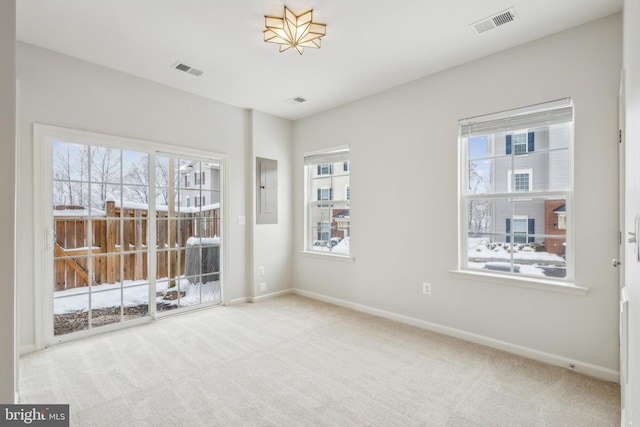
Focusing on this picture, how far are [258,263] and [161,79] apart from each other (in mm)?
2650

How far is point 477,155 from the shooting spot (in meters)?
3.17

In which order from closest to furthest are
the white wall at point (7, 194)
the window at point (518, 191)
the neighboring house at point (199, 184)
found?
the white wall at point (7, 194), the window at point (518, 191), the neighboring house at point (199, 184)

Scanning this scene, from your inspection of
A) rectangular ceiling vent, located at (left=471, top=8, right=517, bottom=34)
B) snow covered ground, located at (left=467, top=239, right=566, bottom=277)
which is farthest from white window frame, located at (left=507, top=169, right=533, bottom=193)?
rectangular ceiling vent, located at (left=471, top=8, right=517, bottom=34)

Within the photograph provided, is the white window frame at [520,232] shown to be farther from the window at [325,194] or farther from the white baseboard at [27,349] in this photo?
the white baseboard at [27,349]

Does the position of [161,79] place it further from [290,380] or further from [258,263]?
[290,380]

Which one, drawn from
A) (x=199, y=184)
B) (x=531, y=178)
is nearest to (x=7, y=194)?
(x=199, y=184)

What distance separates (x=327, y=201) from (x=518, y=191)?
8.08ft

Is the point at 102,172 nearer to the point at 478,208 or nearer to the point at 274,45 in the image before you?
the point at 274,45

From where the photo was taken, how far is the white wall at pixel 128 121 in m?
2.83

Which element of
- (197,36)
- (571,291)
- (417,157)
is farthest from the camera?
(417,157)

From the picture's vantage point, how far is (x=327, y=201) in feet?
15.3

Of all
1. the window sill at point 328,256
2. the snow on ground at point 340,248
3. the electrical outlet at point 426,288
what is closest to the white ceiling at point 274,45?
the snow on ground at point 340,248

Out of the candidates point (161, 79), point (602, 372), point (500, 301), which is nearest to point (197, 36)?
point (161, 79)

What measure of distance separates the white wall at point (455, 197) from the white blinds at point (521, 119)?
75 mm
